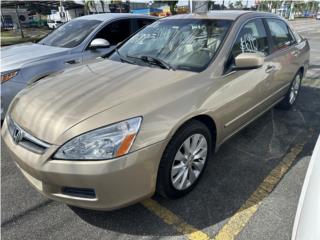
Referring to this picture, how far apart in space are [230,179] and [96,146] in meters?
1.55

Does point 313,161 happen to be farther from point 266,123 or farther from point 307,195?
point 266,123

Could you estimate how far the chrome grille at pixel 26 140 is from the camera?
6.38 feet

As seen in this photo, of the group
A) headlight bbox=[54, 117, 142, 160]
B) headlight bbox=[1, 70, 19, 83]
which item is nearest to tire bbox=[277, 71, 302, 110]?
headlight bbox=[54, 117, 142, 160]

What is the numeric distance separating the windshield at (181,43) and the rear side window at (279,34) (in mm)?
1000

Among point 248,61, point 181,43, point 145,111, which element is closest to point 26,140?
point 145,111

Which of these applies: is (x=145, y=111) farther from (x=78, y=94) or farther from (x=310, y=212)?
(x=310, y=212)

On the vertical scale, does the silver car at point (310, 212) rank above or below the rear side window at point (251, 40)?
below

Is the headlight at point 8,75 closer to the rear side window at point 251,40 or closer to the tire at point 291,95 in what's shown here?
the rear side window at point 251,40

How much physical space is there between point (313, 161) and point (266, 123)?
2.43 m

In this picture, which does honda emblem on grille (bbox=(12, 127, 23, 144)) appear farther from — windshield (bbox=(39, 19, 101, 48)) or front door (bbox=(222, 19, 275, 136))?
windshield (bbox=(39, 19, 101, 48))

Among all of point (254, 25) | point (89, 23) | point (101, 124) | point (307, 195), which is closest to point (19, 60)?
point (89, 23)

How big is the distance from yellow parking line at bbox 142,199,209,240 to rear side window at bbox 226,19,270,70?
149 centimetres

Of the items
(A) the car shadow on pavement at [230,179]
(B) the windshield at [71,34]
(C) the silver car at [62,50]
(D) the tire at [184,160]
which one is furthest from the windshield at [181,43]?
(B) the windshield at [71,34]

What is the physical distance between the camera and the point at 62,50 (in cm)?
449
